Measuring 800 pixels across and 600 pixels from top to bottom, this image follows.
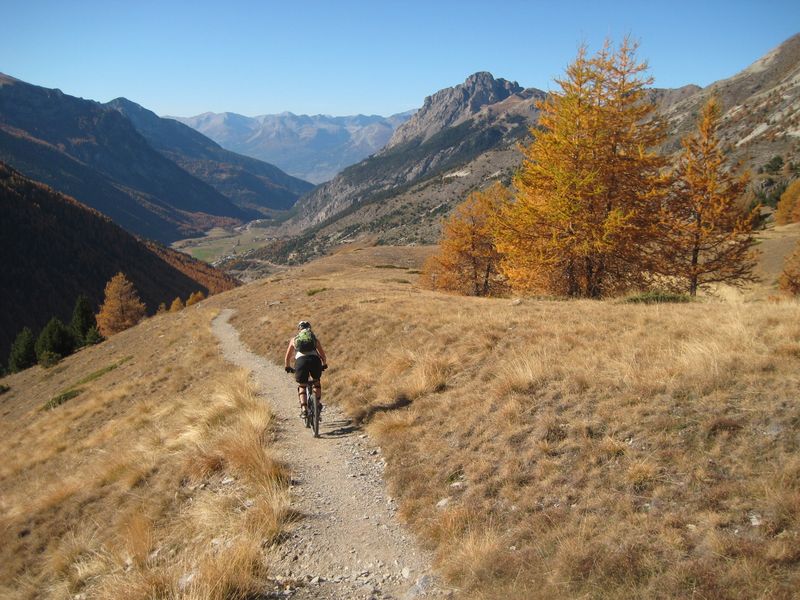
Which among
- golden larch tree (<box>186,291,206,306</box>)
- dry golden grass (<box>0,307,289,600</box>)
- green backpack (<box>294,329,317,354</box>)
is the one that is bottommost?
golden larch tree (<box>186,291,206,306</box>)

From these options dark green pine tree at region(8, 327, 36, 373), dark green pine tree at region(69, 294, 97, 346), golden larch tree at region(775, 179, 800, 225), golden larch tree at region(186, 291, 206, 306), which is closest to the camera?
dark green pine tree at region(69, 294, 97, 346)

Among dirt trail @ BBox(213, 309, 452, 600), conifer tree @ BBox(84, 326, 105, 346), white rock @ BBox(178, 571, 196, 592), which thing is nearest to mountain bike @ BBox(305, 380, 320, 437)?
dirt trail @ BBox(213, 309, 452, 600)

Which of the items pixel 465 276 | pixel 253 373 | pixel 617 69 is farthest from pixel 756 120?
pixel 253 373

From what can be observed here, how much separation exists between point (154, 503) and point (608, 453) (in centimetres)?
854

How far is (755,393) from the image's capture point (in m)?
6.64

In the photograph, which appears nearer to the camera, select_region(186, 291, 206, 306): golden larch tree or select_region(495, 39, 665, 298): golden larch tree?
select_region(495, 39, 665, 298): golden larch tree

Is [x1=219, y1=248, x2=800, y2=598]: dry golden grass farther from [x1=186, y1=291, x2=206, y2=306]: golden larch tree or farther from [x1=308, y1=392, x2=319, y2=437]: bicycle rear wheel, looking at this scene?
[x1=186, y1=291, x2=206, y2=306]: golden larch tree

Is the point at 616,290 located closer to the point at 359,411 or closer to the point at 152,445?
the point at 359,411

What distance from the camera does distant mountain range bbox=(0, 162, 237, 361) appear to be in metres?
150

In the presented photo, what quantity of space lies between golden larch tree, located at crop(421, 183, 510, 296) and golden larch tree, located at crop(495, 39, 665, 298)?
15.7 meters

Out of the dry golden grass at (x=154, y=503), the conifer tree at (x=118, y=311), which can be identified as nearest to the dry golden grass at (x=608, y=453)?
the dry golden grass at (x=154, y=503)

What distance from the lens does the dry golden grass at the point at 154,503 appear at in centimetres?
590

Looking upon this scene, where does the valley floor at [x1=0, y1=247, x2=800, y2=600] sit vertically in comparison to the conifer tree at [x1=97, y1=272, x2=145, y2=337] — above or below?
above

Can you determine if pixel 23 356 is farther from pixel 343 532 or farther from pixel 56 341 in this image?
pixel 343 532
